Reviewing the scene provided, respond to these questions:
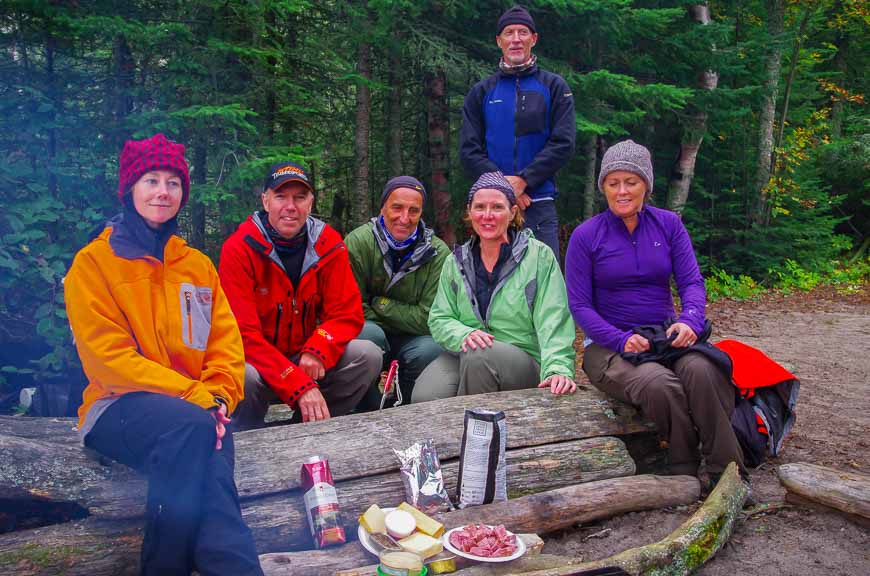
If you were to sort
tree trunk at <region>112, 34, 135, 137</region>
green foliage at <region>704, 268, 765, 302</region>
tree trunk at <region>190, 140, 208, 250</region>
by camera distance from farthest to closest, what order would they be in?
green foliage at <region>704, 268, 765, 302</region> < tree trunk at <region>190, 140, 208, 250</region> < tree trunk at <region>112, 34, 135, 137</region>

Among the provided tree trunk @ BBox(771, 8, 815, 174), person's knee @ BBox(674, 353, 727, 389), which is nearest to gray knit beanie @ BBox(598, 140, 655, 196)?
person's knee @ BBox(674, 353, 727, 389)

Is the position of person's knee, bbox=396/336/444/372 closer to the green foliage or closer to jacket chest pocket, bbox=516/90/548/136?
jacket chest pocket, bbox=516/90/548/136

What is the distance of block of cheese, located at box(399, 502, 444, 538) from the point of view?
304 centimetres

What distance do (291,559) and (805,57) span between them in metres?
15.9

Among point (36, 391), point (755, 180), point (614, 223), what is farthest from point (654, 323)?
point (755, 180)

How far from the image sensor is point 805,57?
1470 centimetres

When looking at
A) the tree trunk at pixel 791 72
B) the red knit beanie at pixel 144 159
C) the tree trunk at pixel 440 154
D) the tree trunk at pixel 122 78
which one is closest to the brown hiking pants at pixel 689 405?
the red knit beanie at pixel 144 159

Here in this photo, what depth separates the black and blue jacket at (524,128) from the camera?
17.5 feet

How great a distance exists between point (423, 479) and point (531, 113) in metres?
3.17

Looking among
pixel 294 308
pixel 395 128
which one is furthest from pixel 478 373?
pixel 395 128

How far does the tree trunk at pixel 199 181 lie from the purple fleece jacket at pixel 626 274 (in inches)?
144

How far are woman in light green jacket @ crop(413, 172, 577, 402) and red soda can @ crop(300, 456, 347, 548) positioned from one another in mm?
1243

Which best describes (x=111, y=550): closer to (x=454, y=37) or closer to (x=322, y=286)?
(x=322, y=286)

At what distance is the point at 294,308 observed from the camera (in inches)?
166
